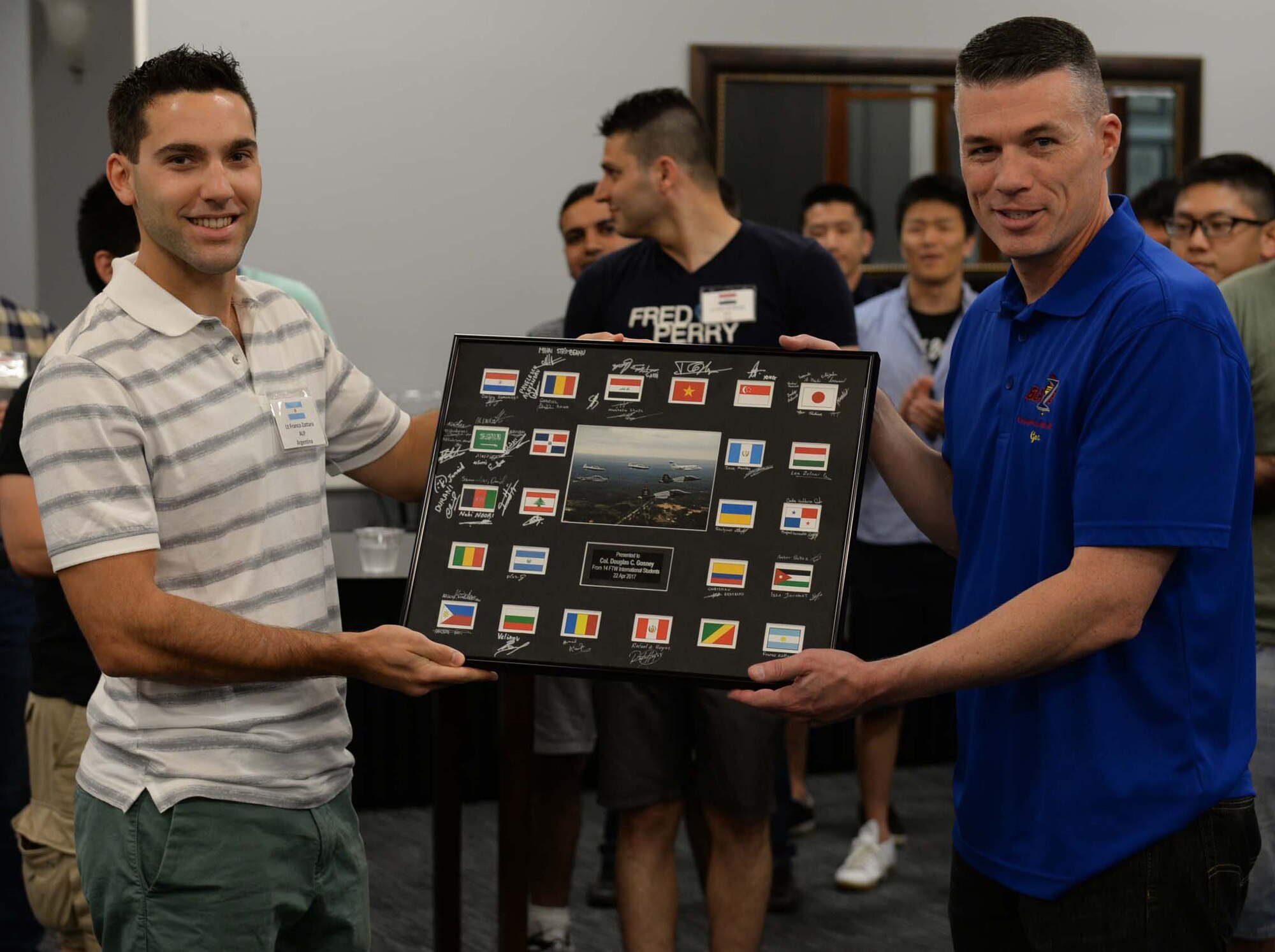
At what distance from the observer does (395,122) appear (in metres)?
4.96

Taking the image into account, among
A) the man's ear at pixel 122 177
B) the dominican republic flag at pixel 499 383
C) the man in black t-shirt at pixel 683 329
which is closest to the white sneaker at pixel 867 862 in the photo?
the man in black t-shirt at pixel 683 329

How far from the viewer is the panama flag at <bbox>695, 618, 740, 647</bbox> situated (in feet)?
6.06

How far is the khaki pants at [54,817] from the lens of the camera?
8.30 feet

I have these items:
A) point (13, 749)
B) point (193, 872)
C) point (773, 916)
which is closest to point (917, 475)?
point (193, 872)

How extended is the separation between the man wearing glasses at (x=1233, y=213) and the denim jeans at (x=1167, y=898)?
1983mm

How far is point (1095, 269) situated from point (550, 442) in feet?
2.60

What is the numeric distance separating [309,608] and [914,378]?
2.76 m

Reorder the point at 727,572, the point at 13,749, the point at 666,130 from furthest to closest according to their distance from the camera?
the point at 666,130, the point at 13,749, the point at 727,572

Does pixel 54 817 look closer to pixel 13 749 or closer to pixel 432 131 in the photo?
pixel 13 749

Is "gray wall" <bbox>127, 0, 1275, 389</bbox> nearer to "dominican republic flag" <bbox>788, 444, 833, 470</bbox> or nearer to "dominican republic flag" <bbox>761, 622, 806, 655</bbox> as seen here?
"dominican republic flag" <bbox>788, 444, 833, 470</bbox>

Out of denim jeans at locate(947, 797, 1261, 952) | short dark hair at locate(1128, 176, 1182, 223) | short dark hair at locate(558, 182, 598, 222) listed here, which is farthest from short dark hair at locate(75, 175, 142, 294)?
short dark hair at locate(1128, 176, 1182, 223)

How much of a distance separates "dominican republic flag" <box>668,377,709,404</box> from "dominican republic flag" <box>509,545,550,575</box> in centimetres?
29

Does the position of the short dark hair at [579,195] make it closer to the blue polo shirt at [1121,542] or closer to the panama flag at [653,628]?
the panama flag at [653,628]

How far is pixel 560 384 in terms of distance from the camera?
6.80 ft
